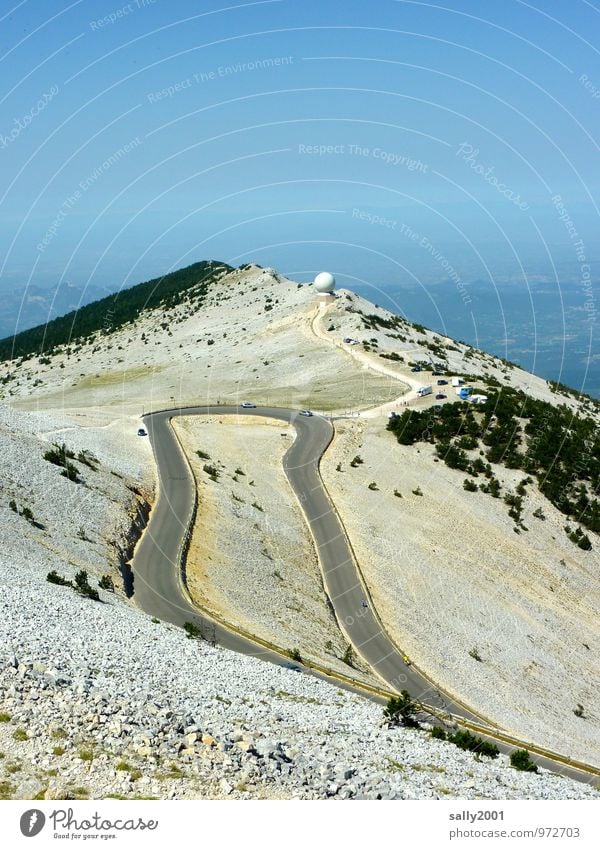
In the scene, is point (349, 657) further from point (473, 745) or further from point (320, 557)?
point (320, 557)

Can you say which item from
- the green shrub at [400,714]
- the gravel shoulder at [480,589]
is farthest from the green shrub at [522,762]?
the gravel shoulder at [480,589]

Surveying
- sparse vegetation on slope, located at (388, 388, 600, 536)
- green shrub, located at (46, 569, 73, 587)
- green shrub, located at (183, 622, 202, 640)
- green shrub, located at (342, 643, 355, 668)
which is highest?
sparse vegetation on slope, located at (388, 388, 600, 536)

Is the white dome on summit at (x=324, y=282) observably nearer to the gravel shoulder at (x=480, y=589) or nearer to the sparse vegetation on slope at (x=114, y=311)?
the sparse vegetation on slope at (x=114, y=311)

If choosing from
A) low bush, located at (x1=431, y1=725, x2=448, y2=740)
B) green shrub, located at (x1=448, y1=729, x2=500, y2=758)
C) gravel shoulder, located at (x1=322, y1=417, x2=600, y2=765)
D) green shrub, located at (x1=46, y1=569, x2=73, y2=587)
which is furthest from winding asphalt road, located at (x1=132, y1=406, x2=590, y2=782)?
low bush, located at (x1=431, y1=725, x2=448, y2=740)

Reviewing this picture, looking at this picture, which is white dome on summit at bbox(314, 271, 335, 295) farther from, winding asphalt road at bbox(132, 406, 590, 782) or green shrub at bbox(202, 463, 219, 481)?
green shrub at bbox(202, 463, 219, 481)

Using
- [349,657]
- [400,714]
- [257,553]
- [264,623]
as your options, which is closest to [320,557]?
[257,553]

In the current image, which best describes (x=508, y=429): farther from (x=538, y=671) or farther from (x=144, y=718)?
(x=144, y=718)
